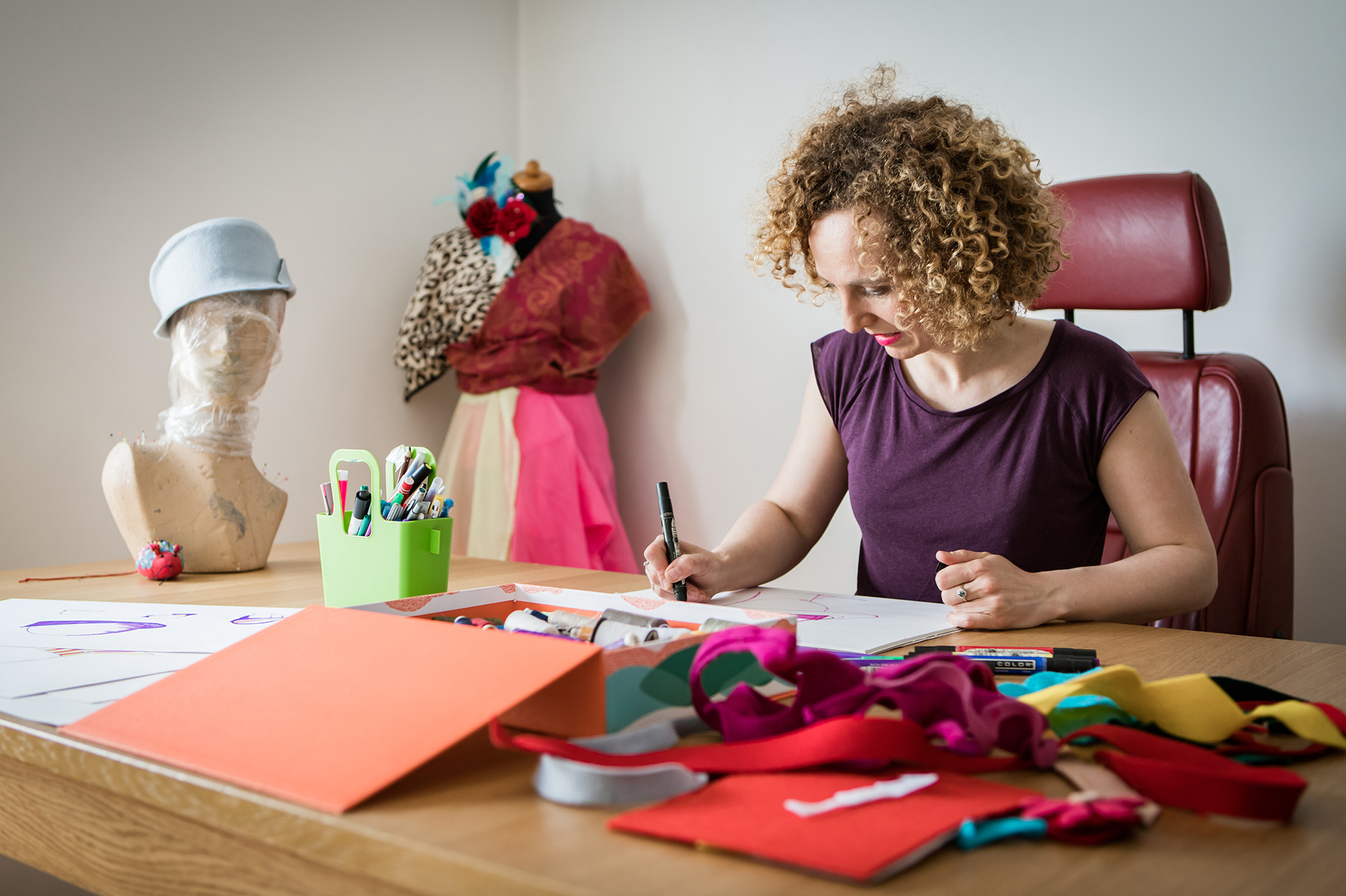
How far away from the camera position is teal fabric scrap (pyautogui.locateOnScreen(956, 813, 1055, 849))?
1.36 ft

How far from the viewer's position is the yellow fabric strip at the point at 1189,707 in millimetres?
532

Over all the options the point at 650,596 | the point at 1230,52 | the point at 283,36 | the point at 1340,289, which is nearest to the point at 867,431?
the point at 650,596

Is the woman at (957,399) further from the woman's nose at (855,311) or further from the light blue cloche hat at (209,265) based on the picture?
the light blue cloche hat at (209,265)

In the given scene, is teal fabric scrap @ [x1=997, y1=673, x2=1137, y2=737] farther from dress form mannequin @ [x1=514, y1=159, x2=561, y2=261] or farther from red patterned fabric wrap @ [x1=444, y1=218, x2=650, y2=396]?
dress form mannequin @ [x1=514, y1=159, x2=561, y2=261]

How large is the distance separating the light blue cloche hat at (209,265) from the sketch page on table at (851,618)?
0.84 metres

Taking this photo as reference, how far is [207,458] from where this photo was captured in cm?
142

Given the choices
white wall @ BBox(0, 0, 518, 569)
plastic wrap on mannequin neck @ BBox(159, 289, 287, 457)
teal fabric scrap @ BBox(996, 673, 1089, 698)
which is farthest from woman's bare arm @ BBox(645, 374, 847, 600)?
white wall @ BBox(0, 0, 518, 569)

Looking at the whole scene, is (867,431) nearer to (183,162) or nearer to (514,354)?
(514,354)

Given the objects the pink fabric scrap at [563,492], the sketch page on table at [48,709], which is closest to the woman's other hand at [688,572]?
the sketch page on table at [48,709]

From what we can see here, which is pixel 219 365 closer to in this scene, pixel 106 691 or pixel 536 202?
pixel 106 691

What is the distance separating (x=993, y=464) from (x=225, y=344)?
3.54ft

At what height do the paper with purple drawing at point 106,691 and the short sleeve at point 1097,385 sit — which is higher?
the short sleeve at point 1097,385

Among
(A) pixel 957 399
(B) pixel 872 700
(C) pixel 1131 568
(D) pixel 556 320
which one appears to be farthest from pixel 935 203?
(D) pixel 556 320

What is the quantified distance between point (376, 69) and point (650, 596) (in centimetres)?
191
